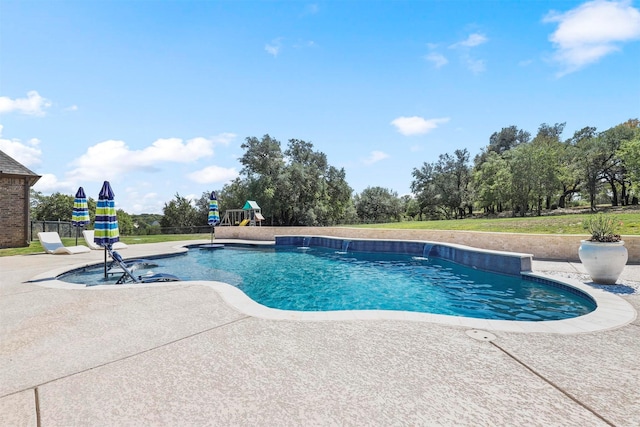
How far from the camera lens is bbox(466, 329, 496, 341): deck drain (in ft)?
11.3

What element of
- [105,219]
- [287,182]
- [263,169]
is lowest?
[105,219]

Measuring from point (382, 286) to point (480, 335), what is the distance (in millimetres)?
4769

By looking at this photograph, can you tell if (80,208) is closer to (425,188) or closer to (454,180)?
(425,188)

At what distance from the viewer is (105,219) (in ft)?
25.0

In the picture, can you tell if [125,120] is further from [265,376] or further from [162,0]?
[265,376]

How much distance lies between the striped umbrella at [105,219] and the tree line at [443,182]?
74.4 feet

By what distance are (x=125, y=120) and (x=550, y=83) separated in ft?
66.4

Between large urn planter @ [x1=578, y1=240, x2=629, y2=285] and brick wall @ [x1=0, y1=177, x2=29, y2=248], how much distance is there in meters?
21.6

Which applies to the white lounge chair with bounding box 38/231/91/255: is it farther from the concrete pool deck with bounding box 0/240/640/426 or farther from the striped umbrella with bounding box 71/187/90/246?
the concrete pool deck with bounding box 0/240/640/426

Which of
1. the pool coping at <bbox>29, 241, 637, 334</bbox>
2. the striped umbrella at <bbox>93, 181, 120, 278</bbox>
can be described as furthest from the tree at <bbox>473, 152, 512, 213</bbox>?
the striped umbrella at <bbox>93, 181, 120, 278</bbox>

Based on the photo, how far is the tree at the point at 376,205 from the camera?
59.6 meters

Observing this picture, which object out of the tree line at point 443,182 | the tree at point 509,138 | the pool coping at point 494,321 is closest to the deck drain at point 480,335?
the pool coping at point 494,321

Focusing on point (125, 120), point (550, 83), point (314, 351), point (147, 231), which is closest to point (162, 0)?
point (125, 120)

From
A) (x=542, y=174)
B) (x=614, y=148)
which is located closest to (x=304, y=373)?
(x=542, y=174)
